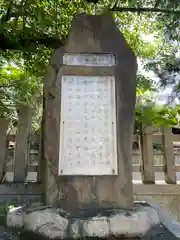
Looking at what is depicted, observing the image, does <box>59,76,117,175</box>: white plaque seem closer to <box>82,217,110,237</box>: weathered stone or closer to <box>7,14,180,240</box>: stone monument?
<box>7,14,180,240</box>: stone monument

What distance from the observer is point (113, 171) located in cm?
222

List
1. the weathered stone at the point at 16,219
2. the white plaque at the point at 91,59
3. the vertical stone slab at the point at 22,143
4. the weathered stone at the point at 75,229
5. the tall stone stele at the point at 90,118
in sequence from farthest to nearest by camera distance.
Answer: the vertical stone slab at the point at 22,143, the white plaque at the point at 91,59, the tall stone stele at the point at 90,118, the weathered stone at the point at 16,219, the weathered stone at the point at 75,229

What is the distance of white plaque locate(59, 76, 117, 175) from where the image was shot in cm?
225

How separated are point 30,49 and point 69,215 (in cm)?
315

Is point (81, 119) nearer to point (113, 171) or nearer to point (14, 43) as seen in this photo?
point (113, 171)

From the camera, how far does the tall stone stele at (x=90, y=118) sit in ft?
7.06

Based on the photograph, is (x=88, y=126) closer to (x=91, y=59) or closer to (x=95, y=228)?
(x=91, y=59)

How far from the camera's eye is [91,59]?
2508 mm

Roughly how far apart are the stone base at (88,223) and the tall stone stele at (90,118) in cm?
20

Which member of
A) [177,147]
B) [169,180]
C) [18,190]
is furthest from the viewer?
[177,147]

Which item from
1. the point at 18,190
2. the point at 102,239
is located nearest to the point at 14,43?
the point at 18,190

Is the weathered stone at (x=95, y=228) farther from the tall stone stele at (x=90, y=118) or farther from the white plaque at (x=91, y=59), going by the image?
the white plaque at (x=91, y=59)

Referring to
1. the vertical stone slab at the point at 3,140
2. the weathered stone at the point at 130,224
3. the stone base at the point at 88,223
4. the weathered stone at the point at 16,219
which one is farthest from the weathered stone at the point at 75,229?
the vertical stone slab at the point at 3,140

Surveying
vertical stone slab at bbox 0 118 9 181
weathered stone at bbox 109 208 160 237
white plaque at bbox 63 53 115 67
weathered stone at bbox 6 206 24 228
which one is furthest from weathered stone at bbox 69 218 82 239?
vertical stone slab at bbox 0 118 9 181
